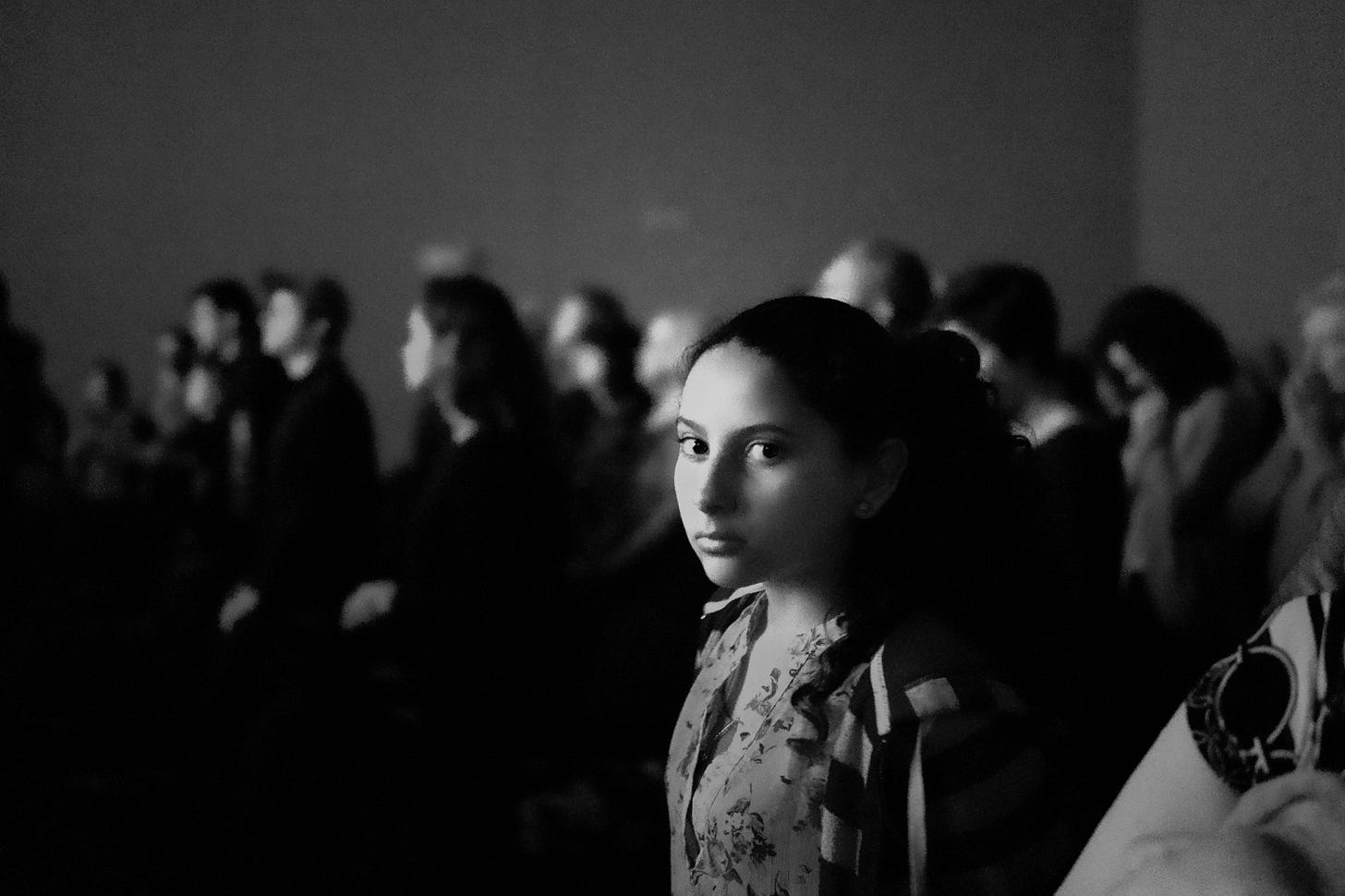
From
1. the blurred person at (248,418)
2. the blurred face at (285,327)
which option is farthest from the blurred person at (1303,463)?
the blurred person at (248,418)

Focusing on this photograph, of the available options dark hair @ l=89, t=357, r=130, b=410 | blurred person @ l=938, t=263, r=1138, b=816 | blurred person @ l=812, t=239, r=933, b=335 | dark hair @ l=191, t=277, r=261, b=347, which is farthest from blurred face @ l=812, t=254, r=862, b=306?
dark hair @ l=89, t=357, r=130, b=410

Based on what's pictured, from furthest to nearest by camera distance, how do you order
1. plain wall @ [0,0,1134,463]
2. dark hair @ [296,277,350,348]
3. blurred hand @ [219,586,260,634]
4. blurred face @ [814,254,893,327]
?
plain wall @ [0,0,1134,463] → dark hair @ [296,277,350,348] → blurred hand @ [219,586,260,634] → blurred face @ [814,254,893,327]

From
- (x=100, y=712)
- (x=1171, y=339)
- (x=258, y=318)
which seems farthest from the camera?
(x=100, y=712)

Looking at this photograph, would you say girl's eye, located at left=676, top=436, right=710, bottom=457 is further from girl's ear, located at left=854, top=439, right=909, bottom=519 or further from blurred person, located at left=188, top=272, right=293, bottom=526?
blurred person, located at left=188, top=272, right=293, bottom=526

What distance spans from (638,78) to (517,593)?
4545mm

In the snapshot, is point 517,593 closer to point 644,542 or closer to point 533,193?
point 644,542

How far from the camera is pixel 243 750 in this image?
11.0 ft

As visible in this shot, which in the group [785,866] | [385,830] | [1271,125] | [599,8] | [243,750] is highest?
[599,8]

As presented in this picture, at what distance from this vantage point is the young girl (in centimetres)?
97

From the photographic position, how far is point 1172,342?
2.72 m

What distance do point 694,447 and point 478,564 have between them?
66.2 inches

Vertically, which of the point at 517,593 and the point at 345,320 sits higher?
the point at 345,320

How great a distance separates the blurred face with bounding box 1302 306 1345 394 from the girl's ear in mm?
1314

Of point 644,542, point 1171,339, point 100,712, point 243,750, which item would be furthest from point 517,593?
point 100,712
